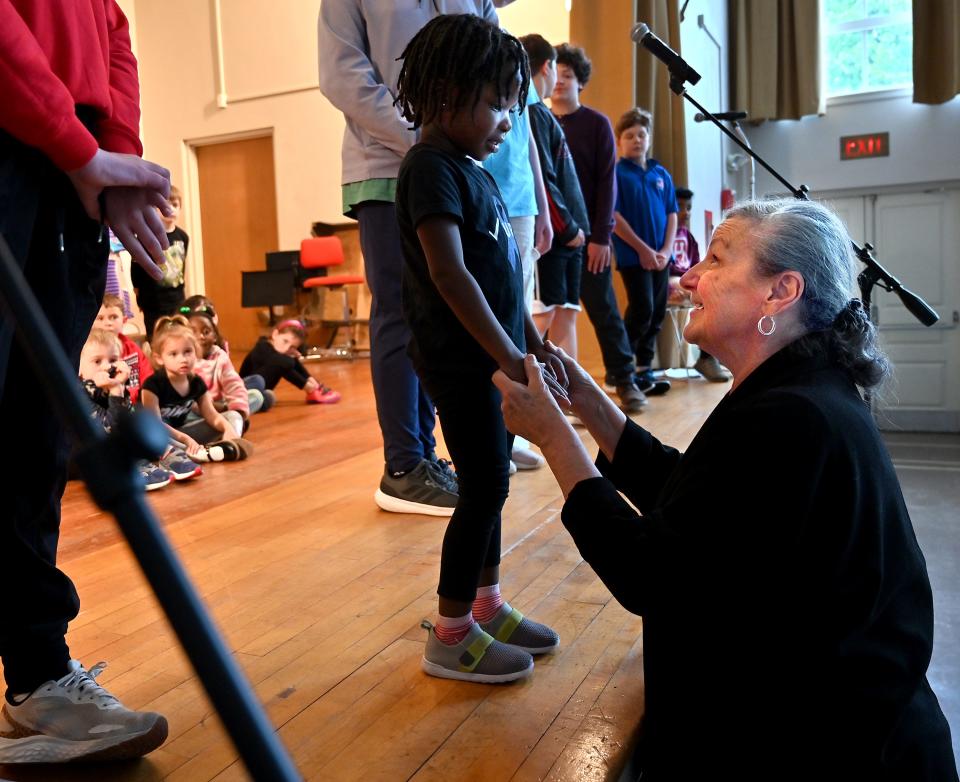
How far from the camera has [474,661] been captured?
1145 mm

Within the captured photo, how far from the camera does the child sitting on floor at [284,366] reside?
4.12 metres

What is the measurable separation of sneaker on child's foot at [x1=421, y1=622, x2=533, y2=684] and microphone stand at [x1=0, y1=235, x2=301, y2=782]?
32.6 inches

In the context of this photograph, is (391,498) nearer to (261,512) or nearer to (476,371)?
(261,512)

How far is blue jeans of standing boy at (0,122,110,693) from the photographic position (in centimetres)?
87

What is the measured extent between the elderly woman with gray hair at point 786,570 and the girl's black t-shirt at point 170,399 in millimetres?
2276

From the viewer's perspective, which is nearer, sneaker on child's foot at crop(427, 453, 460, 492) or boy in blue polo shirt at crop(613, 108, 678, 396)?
sneaker on child's foot at crop(427, 453, 460, 492)

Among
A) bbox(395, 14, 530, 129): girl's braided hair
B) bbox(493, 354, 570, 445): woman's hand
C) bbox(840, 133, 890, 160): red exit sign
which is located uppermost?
bbox(840, 133, 890, 160): red exit sign

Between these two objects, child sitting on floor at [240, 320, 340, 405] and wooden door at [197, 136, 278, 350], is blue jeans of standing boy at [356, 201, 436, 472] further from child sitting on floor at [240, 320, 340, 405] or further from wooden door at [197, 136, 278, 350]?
wooden door at [197, 136, 278, 350]

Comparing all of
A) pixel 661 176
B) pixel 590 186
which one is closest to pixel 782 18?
pixel 661 176

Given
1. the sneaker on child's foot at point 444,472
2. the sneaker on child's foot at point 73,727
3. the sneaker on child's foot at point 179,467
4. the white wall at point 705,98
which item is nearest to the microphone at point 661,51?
the sneaker on child's foot at point 444,472

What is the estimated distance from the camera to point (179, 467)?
2445mm

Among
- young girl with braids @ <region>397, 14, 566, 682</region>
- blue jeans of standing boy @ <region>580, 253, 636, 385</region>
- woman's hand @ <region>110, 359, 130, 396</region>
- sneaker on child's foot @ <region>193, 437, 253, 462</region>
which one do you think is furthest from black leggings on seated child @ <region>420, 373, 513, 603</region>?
blue jeans of standing boy @ <region>580, 253, 636, 385</region>

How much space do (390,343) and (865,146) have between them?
665 centimetres

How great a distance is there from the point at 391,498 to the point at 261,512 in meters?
0.33
